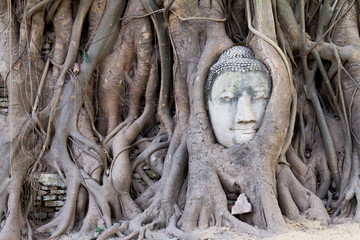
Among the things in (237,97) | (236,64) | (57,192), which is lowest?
(57,192)

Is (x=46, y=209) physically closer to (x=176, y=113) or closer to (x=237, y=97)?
(x=176, y=113)

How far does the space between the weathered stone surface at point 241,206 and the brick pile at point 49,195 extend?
70.9 inches

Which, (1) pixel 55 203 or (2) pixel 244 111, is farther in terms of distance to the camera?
(1) pixel 55 203

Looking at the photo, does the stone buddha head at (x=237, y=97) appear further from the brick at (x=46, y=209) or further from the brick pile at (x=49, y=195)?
the brick at (x=46, y=209)

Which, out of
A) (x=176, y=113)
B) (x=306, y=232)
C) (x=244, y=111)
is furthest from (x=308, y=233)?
(x=176, y=113)

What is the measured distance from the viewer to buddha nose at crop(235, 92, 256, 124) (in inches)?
126

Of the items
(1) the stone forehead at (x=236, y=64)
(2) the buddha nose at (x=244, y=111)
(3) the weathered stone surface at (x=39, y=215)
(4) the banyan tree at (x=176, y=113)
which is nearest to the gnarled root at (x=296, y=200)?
(4) the banyan tree at (x=176, y=113)

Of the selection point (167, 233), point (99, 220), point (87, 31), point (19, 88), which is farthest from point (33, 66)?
point (167, 233)

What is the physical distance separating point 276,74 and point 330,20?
1249mm

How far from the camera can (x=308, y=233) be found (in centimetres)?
274

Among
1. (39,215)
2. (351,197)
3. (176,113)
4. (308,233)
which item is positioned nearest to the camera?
(308,233)

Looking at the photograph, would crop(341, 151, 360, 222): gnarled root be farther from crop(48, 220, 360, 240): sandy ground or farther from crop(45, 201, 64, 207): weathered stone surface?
crop(45, 201, 64, 207): weathered stone surface

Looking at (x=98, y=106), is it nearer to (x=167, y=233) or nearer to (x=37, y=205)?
(x=37, y=205)

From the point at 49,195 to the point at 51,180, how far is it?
0.15 metres
